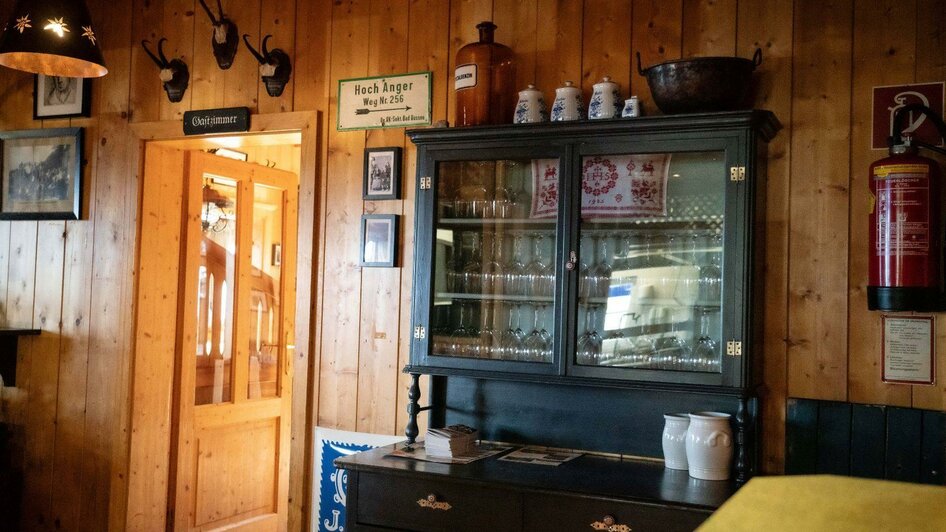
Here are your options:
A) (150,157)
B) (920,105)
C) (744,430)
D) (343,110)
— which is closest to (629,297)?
(744,430)

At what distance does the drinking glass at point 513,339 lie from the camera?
3.00m

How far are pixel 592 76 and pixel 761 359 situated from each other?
1.14 metres

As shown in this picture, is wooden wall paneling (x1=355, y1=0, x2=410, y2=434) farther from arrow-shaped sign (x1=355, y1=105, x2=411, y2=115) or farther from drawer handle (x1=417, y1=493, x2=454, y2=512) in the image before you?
drawer handle (x1=417, y1=493, x2=454, y2=512)

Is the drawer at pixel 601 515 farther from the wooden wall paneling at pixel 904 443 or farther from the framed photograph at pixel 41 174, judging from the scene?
the framed photograph at pixel 41 174

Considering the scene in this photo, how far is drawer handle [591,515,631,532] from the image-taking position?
2.51 m

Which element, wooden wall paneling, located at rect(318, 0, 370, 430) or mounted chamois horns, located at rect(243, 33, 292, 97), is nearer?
wooden wall paneling, located at rect(318, 0, 370, 430)

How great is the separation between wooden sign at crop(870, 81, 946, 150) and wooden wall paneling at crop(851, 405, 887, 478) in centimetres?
81

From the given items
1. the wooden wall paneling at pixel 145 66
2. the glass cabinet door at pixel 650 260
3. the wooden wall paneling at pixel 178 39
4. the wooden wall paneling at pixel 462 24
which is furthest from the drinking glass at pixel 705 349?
the wooden wall paneling at pixel 145 66

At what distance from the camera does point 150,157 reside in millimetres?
3998

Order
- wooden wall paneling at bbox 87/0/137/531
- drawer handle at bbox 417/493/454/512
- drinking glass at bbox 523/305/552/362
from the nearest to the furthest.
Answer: drawer handle at bbox 417/493/454/512, drinking glass at bbox 523/305/552/362, wooden wall paneling at bbox 87/0/137/531

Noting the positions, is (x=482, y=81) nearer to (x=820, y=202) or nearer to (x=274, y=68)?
(x=274, y=68)

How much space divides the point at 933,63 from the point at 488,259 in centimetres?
153

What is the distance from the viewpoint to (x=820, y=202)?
2.78m

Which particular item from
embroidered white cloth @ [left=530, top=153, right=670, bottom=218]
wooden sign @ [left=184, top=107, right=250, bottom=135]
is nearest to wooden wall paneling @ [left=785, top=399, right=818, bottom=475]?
embroidered white cloth @ [left=530, top=153, right=670, bottom=218]
